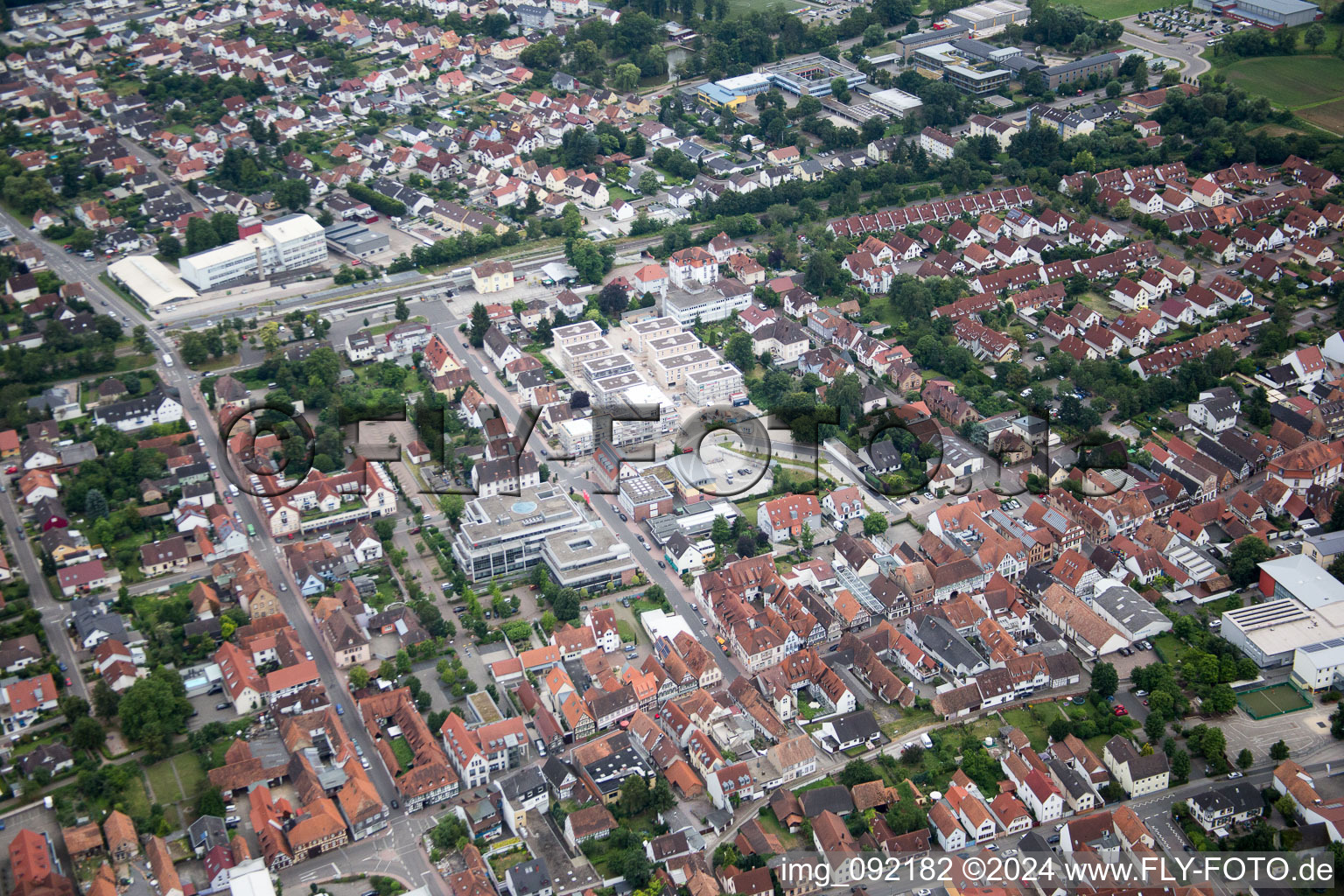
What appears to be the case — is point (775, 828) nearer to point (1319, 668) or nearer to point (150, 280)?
point (1319, 668)

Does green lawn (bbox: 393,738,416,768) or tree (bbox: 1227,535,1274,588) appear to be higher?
tree (bbox: 1227,535,1274,588)

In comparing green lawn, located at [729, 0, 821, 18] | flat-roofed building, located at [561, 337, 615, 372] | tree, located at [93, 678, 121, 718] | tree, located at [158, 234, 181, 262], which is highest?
green lawn, located at [729, 0, 821, 18]

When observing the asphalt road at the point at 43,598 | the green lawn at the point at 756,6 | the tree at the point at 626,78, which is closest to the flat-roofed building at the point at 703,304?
the asphalt road at the point at 43,598

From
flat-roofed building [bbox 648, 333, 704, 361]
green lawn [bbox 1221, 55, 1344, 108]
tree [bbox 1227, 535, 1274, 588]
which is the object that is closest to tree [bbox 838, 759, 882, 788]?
tree [bbox 1227, 535, 1274, 588]

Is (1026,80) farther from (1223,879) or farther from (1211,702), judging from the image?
(1223,879)

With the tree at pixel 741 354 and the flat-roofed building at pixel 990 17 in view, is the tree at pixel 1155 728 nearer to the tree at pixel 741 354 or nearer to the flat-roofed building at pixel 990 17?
the tree at pixel 741 354

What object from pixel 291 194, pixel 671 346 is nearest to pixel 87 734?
pixel 671 346

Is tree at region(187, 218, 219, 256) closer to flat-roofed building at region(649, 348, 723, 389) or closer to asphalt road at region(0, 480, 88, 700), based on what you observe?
asphalt road at region(0, 480, 88, 700)

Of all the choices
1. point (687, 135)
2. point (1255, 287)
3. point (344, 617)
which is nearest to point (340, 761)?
point (344, 617)
